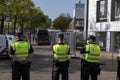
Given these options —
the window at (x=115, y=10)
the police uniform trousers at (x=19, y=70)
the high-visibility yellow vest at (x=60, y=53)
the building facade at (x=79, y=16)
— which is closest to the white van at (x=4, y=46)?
the high-visibility yellow vest at (x=60, y=53)

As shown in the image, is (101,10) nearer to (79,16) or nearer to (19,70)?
(19,70)

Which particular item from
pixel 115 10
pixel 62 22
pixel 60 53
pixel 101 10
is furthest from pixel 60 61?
pixel 62 22

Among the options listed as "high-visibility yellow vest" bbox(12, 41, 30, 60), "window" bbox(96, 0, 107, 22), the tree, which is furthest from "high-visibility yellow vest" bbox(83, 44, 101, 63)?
the tree

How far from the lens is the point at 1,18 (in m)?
59.0

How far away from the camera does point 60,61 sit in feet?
41.7

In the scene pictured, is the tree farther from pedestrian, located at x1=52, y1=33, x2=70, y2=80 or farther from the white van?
pedestrian, located at x1=52, y1=33, x2=70, y2=80

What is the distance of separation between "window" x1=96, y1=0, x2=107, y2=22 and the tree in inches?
2640

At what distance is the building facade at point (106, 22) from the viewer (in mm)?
49844

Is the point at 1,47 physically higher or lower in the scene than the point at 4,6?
lower

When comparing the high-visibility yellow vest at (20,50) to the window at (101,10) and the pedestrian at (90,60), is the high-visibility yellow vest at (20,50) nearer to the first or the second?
the pedestrian at (90,60)

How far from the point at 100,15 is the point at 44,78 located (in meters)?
38.5

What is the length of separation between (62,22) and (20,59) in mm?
113126

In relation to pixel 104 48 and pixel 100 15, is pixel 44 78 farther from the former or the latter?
pixel 100 15

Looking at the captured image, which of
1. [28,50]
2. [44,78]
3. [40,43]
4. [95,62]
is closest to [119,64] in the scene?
[95,62]
